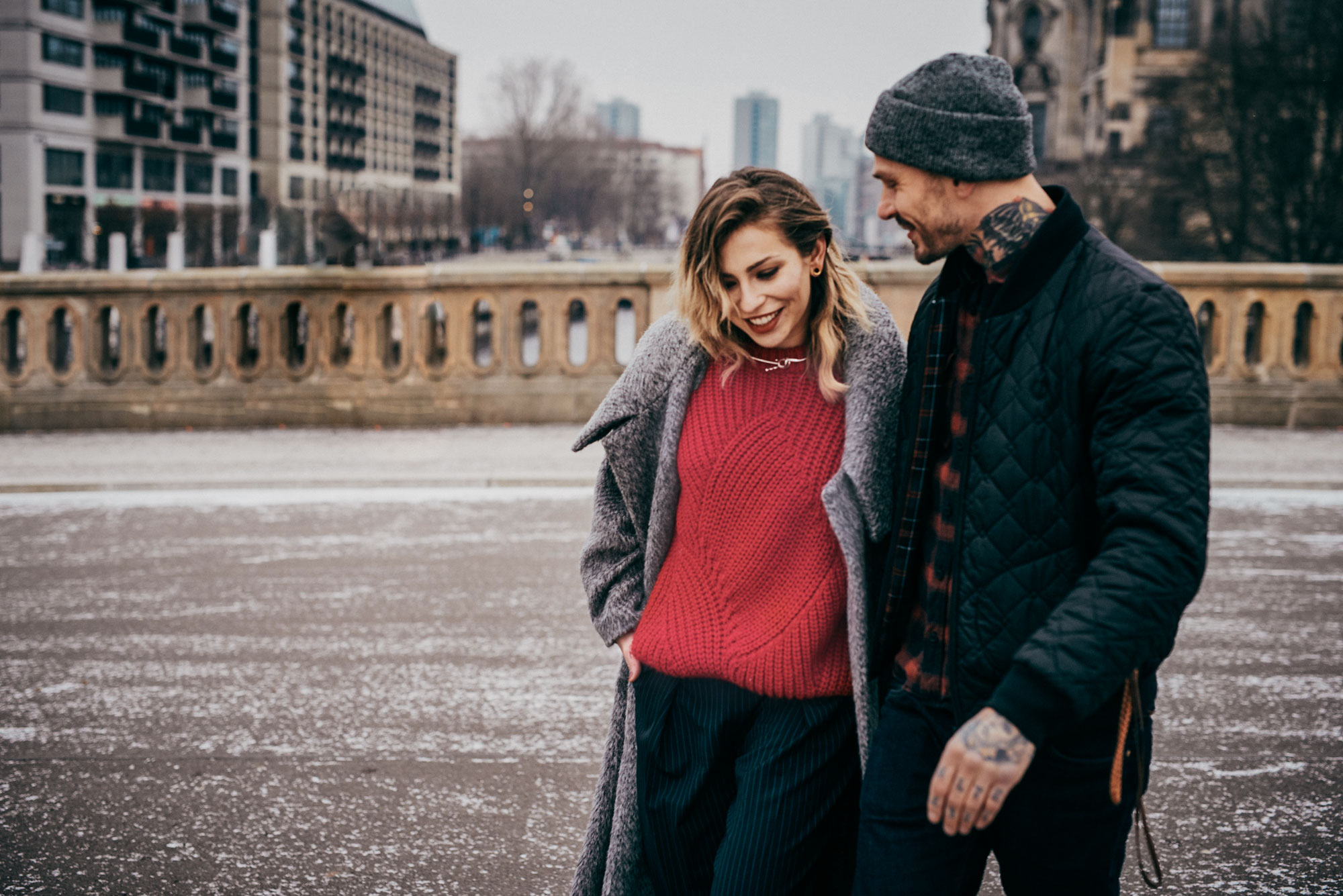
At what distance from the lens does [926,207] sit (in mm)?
2260

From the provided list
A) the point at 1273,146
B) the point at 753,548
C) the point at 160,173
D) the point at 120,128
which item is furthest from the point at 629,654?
the point at 160,173

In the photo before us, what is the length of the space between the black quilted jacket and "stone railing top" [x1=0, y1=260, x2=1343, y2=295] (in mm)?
9453

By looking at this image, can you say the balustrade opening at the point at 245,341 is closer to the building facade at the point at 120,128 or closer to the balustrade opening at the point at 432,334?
the balustrade opening at the point at 432,334

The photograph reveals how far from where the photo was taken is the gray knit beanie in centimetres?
218

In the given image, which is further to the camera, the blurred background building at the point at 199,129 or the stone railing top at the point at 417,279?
the blurred background building at the point at 199,129

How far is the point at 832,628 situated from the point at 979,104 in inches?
38.0

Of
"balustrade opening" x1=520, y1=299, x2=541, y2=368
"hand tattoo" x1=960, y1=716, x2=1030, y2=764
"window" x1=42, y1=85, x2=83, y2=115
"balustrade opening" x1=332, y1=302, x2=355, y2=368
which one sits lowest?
"balustrade opening" x1=520, y1=299, x2=541, y2=368

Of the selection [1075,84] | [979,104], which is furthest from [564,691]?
[1075,84]

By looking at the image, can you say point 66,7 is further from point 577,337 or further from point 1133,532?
point 1133,532

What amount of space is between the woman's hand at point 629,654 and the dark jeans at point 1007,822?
1.83ft

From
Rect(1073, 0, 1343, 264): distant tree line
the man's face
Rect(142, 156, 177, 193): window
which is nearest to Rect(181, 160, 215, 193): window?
Rect(142, 156, 177, 193): window

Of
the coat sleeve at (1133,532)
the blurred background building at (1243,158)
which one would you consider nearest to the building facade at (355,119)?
the blurred background building at (1243,158)

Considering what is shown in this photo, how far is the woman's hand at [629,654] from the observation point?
2738mm

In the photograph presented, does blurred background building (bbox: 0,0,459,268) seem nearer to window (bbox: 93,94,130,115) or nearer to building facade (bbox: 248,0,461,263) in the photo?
window (bbox: 93,94,130,115)
